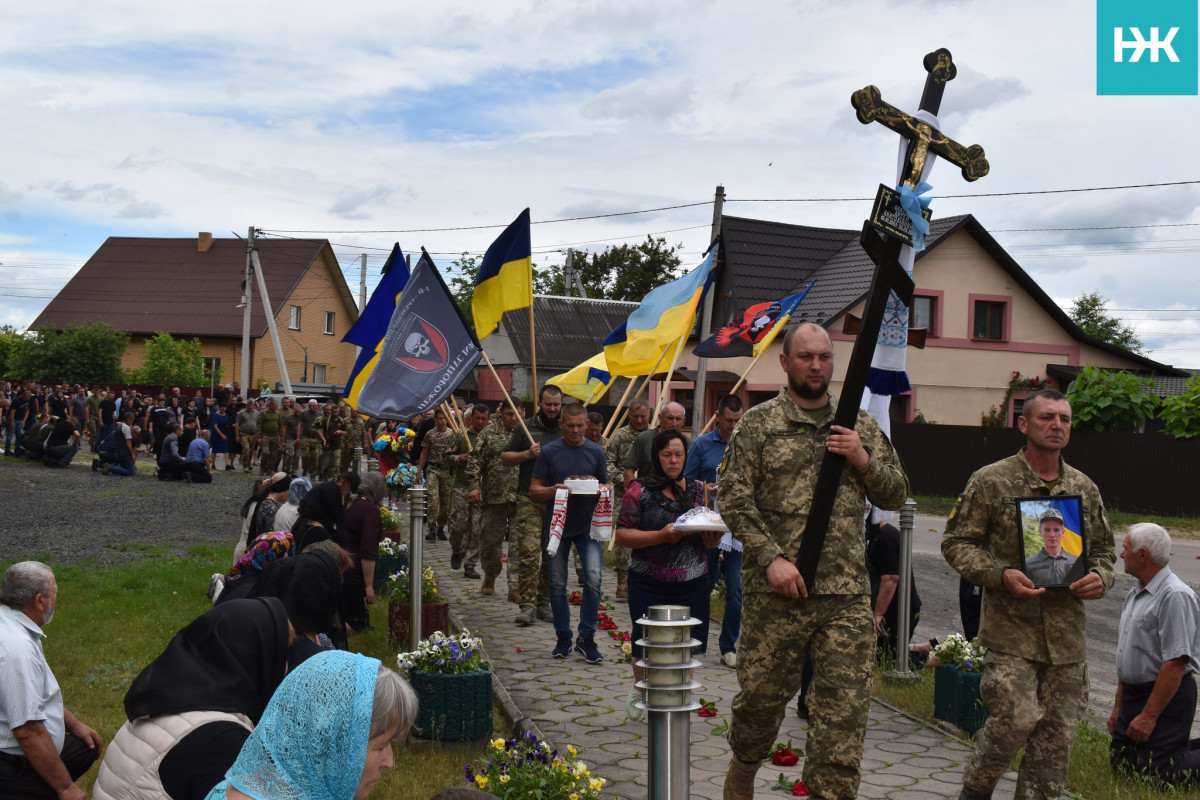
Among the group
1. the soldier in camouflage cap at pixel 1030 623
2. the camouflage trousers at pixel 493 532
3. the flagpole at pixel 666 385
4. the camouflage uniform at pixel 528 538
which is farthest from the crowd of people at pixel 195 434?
the soldier in camouflage cap at pixel 1030 623

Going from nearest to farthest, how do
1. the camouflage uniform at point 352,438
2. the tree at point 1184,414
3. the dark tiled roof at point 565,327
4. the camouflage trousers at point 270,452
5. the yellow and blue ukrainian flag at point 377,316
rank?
the yellow and blue ukrainian flag at point 377,316 < the tree at point 1184,414 < the camouflage uniform at point 352,438 < the camouflage trousers at point 270,452 < the dark tiled roof at point 565,327

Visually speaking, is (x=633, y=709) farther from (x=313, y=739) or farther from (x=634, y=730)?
(x=313, y=739)

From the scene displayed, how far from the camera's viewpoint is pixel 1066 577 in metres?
5.26

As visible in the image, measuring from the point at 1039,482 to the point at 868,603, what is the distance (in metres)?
1.15

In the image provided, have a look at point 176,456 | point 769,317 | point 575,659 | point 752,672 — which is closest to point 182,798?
point 752,672

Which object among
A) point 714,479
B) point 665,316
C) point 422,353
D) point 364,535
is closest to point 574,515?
point 714,479

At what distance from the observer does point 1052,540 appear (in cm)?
527

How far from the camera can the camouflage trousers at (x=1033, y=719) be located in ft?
17.0

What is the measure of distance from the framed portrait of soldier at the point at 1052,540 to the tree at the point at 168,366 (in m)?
48.5

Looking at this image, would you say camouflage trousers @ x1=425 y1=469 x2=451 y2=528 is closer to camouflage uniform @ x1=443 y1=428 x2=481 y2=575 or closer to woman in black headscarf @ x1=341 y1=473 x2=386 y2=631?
camouflage uniform @ x1=443 y1=428 x2=481 y2=575

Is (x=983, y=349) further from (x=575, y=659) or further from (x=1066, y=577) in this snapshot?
(x=1066, y=577)

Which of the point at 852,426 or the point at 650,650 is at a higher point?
the point at 852,426

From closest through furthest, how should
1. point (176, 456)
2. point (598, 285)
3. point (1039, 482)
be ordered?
point (1039, 482) → point (176, 456) → point (598, 285)

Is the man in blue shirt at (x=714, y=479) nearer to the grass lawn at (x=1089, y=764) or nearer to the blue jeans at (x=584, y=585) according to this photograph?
the blue jeans at (x=584, y=585)
